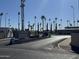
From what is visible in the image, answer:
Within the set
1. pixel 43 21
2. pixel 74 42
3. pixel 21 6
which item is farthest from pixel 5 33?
pixel 43 21

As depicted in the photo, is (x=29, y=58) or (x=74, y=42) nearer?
(x=29, y=58)

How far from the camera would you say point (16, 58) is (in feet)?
68.3

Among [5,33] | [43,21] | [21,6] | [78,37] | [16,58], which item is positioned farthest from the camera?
[43,21]

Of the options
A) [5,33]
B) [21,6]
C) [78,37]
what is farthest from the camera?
[5,33]

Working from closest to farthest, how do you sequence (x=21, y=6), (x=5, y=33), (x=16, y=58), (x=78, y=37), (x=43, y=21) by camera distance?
(x=16, y=58) → (x=78, y=37) → (x=21, y=6) → (x=5, y=33) → (x=43, y=21)

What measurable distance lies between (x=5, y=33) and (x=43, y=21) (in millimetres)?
78575

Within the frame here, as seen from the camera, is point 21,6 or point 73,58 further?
point 21,6

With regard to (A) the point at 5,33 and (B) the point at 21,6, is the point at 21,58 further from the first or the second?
(A) the point at 5,33

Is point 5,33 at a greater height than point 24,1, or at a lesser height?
lesser

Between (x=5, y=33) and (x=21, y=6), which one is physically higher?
(x=21, y=6)

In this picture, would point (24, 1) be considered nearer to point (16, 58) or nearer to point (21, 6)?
point (21, 6)

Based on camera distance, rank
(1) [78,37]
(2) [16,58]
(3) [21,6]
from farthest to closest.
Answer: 1. (3) [21,6]
2. (1) [78,37]
3. (2) [16,58]

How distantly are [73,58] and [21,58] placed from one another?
4.73m

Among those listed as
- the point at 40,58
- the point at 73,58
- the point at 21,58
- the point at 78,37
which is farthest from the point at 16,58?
the point at 78,37
